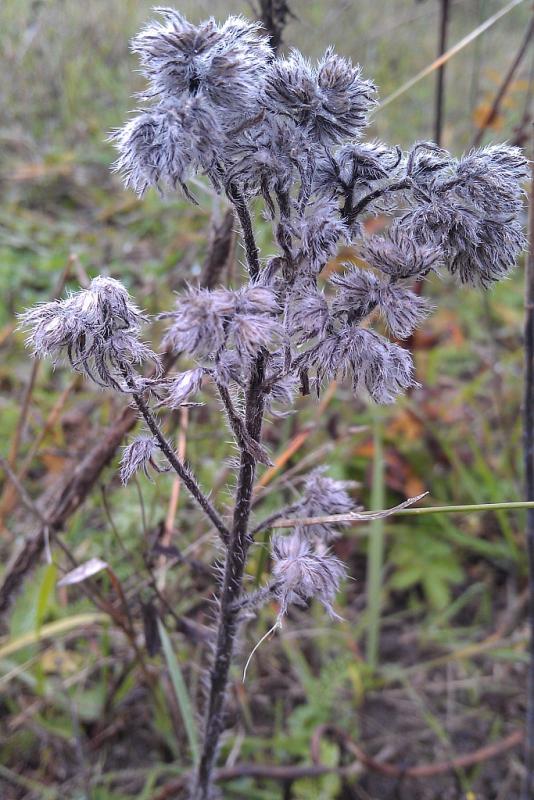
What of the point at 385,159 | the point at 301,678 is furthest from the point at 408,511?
the point at 301,678

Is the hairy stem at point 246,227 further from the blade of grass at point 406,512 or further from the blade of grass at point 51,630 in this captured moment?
the blade of grass at point 51,630

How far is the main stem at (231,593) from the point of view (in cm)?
143

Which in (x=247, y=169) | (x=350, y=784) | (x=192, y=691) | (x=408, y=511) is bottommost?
(x=350, y=784)

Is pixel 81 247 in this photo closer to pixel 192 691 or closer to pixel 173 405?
pixel 192 691

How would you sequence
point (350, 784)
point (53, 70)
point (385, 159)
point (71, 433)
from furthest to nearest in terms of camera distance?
point (53, 70) → point (71, 433) → point (350, 784) → point (385, 159)

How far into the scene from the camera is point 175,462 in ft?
4.93

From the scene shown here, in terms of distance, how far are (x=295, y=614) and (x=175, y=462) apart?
67.4 inches

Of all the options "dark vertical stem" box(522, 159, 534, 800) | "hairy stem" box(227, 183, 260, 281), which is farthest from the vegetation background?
"hairy stem" box(227, 183, 260, 281)

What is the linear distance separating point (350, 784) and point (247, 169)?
86.8 inches

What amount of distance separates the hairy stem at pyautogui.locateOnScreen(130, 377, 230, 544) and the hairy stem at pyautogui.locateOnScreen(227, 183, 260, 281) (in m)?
0.34

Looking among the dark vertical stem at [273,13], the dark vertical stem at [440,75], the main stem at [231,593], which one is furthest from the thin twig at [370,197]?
the dark vertical stem at [440,75]

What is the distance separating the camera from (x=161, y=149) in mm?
1152

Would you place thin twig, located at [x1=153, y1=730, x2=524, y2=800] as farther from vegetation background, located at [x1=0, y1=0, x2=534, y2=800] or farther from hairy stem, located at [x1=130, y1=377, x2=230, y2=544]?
hairy stem, located at [x1=130, y1=377, x2=230, y2=544]

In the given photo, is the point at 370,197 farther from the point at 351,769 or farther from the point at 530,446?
the point at 351,769
